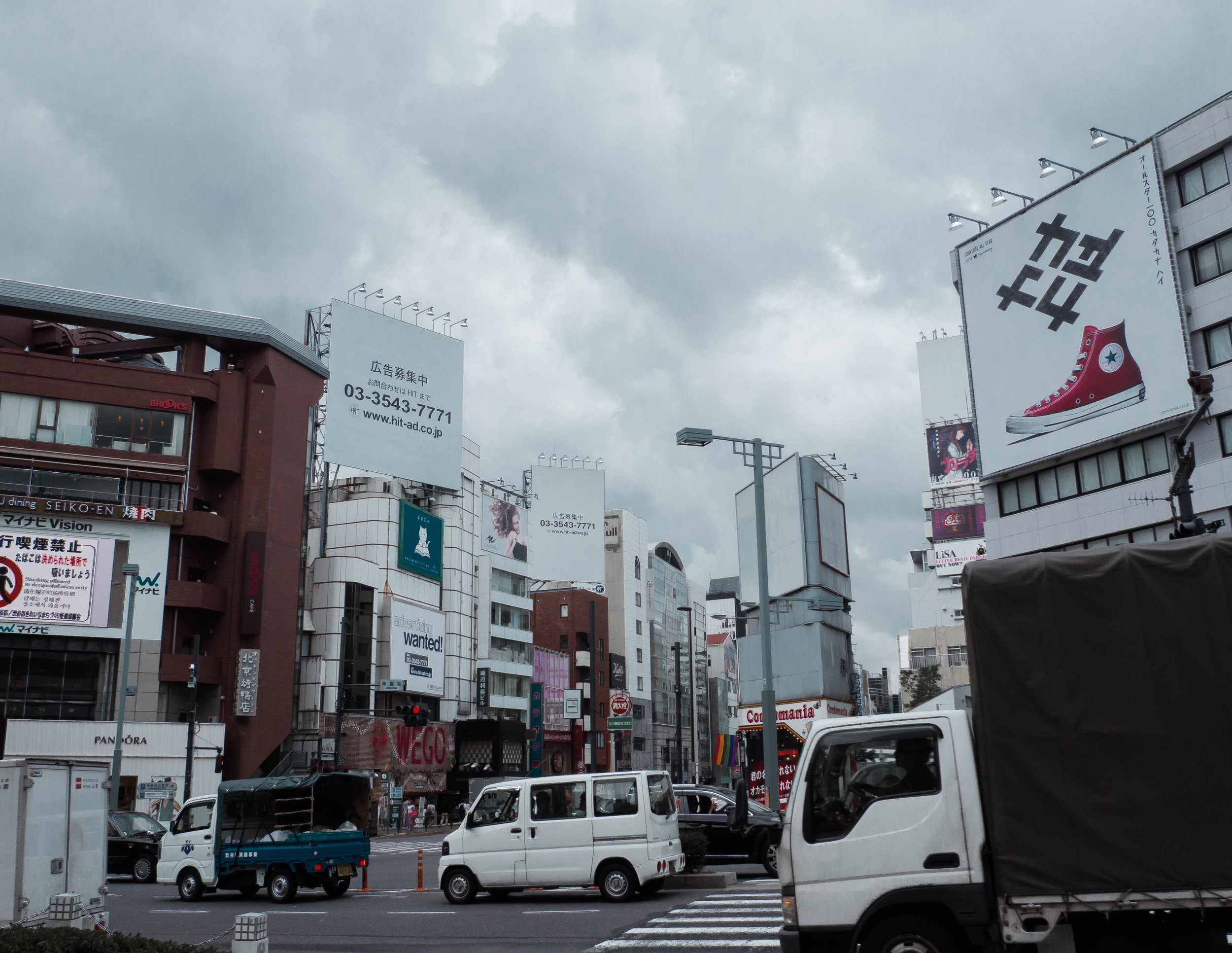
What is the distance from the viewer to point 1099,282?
41188 mm

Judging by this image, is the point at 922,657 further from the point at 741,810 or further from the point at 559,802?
the point at 741,810

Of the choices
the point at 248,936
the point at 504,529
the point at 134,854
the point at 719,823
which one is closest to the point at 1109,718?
the point at 248,936

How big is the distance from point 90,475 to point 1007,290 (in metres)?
43.4

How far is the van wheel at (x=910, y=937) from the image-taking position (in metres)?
8.35

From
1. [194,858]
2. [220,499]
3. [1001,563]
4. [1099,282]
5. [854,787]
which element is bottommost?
[194,858]

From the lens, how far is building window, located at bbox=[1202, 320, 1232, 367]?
1457 inches

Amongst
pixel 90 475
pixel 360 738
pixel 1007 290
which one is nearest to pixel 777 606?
pixel 1007 290

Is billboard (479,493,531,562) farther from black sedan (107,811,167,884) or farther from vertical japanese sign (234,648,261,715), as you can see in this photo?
black sedan (107,811,167,884)

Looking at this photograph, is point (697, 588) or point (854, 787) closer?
point (854, 787)

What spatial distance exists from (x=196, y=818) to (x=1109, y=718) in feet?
66.3

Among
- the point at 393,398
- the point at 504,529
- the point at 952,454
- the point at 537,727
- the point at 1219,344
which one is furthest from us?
the point at 952,454

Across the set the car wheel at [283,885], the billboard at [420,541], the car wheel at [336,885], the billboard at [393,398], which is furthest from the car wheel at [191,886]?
the billboard at [420,541]

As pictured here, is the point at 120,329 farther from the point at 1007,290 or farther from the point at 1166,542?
the point at 1166,542

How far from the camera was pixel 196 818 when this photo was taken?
22609 millimetres
